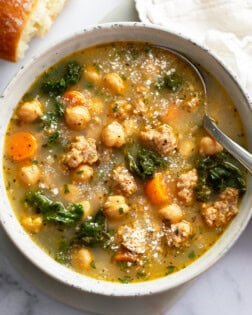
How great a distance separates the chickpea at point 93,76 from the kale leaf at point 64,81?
43 millimetres

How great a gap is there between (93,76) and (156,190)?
2.61 feet

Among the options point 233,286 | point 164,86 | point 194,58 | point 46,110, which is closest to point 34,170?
point 46,110

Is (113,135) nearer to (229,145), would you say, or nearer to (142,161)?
(142,161)

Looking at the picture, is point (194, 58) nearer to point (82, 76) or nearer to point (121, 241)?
point (82, 76)

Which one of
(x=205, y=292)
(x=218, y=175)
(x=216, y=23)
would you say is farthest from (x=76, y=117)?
(x=205, y=292)

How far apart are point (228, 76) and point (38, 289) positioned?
1.78 meters

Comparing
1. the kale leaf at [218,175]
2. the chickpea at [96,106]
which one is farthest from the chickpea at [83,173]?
the kale leaf at [218,175]

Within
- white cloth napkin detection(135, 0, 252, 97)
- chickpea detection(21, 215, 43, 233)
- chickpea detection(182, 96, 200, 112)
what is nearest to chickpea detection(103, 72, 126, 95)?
chickpea detection(182, 96, 200, 112)

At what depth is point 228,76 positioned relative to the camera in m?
4.16

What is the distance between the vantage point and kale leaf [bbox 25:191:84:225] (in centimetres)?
405

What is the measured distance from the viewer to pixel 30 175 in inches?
161

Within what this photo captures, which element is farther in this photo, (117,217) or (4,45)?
(4,45)

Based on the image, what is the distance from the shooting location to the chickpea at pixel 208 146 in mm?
4098

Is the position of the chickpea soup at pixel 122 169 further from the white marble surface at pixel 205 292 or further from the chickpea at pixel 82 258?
the white marble surface at pixel 205 292
